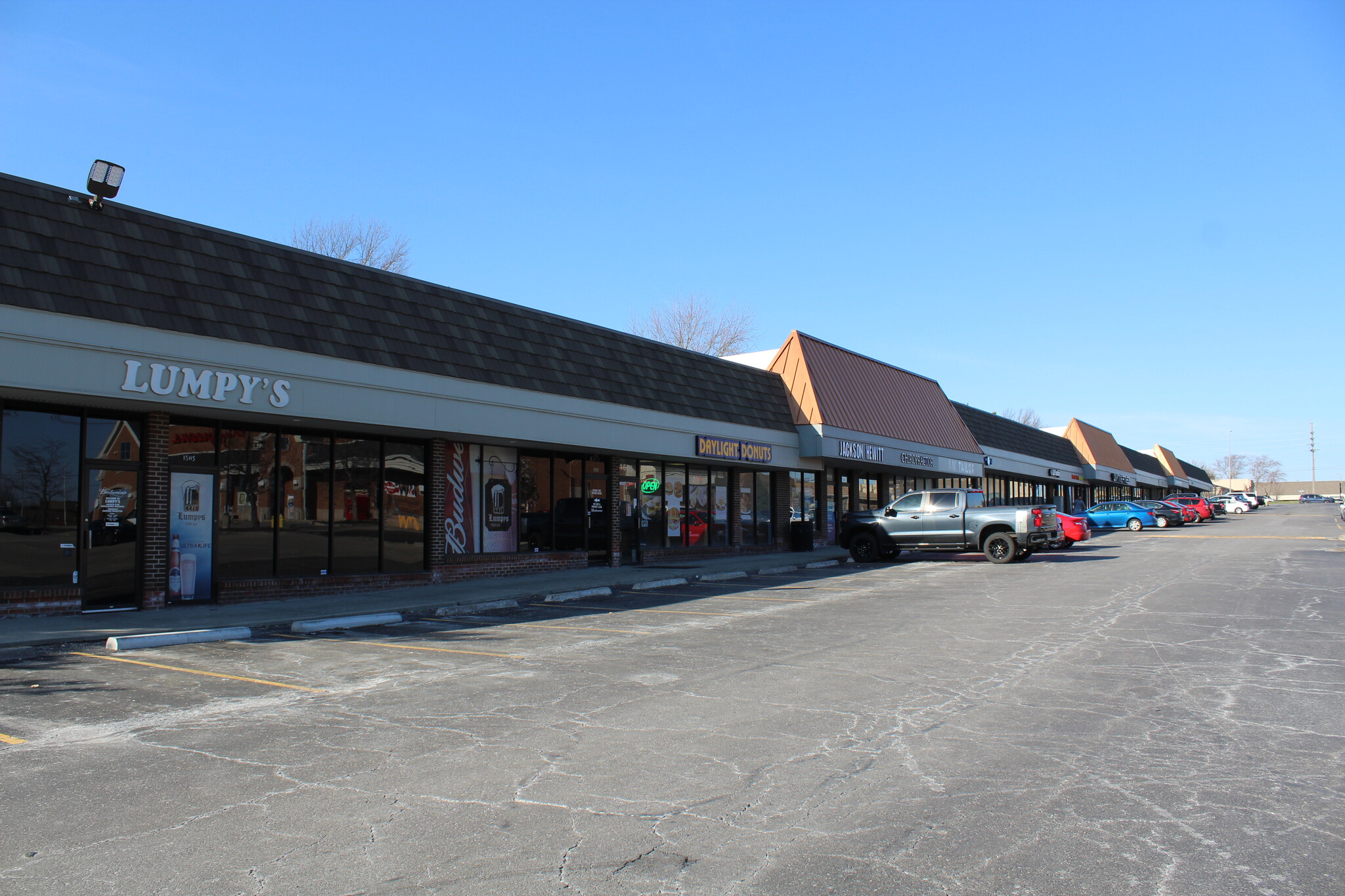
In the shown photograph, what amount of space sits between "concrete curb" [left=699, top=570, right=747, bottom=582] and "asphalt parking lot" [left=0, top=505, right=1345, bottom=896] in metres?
8.56

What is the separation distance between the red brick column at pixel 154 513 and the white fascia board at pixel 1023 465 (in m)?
35.7

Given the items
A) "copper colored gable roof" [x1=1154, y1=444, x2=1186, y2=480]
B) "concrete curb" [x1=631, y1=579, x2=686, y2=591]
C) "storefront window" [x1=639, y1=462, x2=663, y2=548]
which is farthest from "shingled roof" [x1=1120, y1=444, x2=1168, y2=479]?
"concrete curb" [x1=631, y1=579, x2=686, y2=591]

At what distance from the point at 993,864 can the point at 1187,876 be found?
836mm

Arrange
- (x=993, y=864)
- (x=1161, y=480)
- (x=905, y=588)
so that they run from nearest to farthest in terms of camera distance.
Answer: (x=993, y=864), (x=905, y=588), (x=1161, y=480)

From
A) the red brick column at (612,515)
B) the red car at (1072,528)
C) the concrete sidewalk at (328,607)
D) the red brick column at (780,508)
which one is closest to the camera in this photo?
the concrete sidewalk at (328,607)

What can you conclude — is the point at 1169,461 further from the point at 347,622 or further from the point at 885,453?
the point at 347,622

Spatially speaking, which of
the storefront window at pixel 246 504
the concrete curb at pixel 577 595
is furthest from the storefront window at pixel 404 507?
the concrete curb at pixel 577 595

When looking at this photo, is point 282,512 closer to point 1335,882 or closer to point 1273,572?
point 1335,882

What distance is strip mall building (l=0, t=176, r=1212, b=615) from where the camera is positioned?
13.0 meters

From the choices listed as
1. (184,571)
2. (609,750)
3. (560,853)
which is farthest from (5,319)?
(560,853)

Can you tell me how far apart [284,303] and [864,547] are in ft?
53.2

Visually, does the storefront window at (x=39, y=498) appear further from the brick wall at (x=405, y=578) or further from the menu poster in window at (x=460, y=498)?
the menu poster in window at (x=460, y=498)

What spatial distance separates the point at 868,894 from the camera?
4.09 m

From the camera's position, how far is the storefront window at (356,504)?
56.1ft
